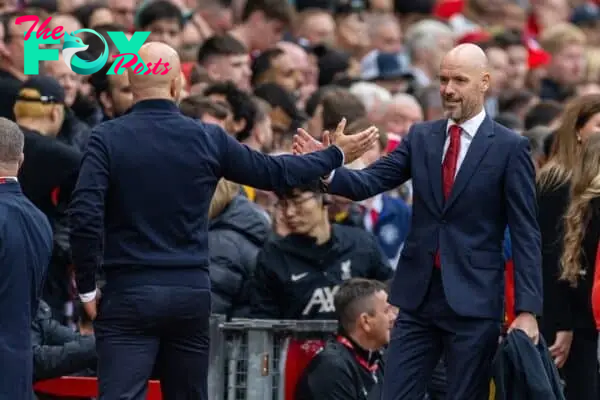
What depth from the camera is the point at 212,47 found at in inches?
536

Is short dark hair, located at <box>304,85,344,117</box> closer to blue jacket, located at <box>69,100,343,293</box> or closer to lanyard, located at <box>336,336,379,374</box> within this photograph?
lanyard, located at <box>336,336,379,374</box>

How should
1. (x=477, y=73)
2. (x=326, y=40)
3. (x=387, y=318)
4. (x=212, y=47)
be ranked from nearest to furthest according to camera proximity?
(x=477, y=73) < (x=387, y=318) < (x=212, y=47) < (x=326, y=40)

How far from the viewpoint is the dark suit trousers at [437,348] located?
8.44 meters

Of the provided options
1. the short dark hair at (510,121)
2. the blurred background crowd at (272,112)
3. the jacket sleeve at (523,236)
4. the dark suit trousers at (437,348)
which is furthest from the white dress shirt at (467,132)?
the short dark hair at (510,121)

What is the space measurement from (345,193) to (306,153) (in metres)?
0.28

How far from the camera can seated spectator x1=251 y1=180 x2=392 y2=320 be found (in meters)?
10.4

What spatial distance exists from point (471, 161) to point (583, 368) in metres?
1.84

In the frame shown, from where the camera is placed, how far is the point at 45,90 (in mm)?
10516

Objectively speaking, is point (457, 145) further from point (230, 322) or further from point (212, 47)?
point (212, 47)

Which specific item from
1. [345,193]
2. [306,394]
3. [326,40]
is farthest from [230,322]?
[326,40]

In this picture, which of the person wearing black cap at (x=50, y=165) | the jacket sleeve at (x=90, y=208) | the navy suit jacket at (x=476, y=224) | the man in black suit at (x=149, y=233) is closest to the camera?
the jacket sleeve at (x=90, y=208)

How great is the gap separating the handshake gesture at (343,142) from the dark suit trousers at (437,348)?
726mm

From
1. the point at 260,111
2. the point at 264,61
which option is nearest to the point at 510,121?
the point at 264,61

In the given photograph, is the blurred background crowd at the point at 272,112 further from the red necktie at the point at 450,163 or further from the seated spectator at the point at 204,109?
the red necktie at the point at 450,163
